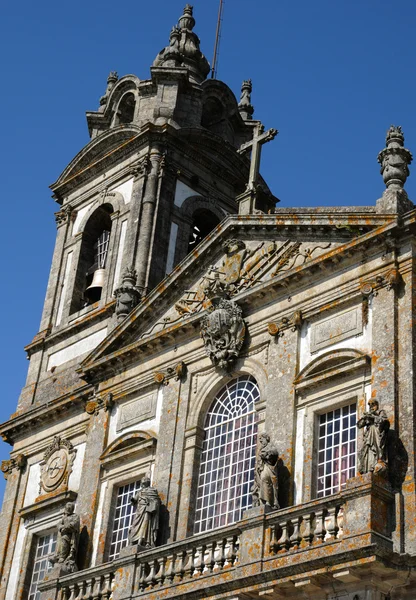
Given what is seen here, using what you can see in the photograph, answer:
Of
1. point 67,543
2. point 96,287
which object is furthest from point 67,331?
point 67,543

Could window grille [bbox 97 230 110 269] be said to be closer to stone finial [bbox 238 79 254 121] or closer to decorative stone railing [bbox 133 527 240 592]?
stone finial [bbox 238 79 254 121]

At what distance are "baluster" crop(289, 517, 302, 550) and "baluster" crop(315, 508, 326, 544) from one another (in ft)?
1.09

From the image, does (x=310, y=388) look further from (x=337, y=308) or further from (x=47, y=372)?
(x=47, y=372)

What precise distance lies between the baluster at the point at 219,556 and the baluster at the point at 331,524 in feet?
6.68

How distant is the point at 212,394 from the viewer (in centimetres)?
2247

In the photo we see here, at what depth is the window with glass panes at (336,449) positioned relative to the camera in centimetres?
1939

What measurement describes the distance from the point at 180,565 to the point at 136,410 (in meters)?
4.93

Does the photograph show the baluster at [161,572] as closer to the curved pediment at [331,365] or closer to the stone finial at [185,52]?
the curved pediment at [331,365]

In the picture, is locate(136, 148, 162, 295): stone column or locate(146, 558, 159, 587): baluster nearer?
locate(146, 558, 159, 587): baluster

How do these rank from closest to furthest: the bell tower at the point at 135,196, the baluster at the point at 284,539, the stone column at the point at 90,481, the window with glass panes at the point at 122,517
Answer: the baluster at the point at 284,539 < the window with glass panes at the point at 122,517 < the stone column at the point at 90,481 < the bell tower at the point at 135,196

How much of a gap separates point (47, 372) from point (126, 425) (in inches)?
201

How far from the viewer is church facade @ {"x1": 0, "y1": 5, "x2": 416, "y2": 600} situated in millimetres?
18078

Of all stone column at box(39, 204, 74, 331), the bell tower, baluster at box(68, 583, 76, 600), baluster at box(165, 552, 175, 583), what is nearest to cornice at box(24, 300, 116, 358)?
the bell tower

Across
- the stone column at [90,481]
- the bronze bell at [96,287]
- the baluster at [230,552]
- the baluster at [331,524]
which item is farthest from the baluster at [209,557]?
the bronze bell at [96,287]
